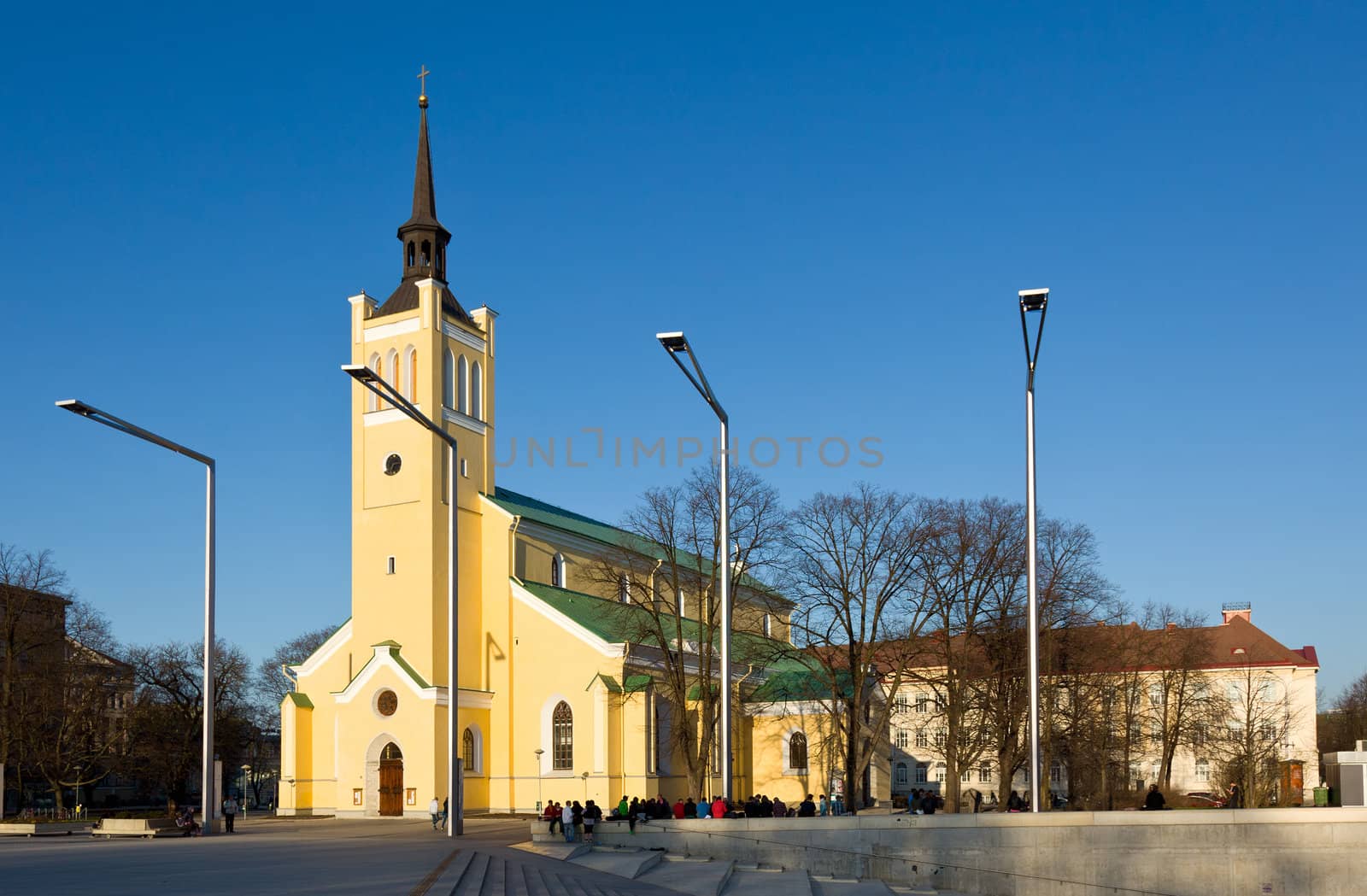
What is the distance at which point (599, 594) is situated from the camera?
63812 millimetres

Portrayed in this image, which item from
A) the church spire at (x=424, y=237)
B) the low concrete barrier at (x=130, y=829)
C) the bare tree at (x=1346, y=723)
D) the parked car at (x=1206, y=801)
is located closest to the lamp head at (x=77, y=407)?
the low concrete barrier at (x=130, y=829)

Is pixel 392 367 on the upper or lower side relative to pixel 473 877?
upper

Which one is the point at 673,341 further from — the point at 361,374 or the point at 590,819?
the point at 590,819

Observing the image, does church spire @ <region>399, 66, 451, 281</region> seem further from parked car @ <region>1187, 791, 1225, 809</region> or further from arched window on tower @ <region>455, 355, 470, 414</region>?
parked car @ <region>1187, 791, 1225, 809</region>

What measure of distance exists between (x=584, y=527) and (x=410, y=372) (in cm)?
1275

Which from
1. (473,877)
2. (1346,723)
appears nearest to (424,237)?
(473,877)

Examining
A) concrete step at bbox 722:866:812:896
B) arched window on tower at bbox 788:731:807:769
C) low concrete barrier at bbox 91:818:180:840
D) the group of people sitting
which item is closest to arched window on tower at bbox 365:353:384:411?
low concrete barrier at bbox 91:818:180:840

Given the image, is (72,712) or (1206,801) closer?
(72,712)

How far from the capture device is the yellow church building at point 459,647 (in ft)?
174

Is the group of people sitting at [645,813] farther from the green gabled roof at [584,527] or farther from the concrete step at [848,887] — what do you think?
the green gabled roof at [584,527]

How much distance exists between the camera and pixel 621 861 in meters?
30.2

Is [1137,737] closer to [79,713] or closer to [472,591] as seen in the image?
[472,591]

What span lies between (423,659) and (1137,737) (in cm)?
2896

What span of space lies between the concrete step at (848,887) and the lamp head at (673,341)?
37.1 feet
